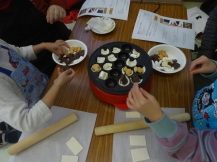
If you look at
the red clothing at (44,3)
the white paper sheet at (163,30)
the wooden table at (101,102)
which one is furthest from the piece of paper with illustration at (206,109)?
the red clothing at (44,3)

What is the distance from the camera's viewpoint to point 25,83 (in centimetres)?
87

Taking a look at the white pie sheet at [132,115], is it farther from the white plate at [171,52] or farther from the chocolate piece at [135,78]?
the white plate at [171,52]

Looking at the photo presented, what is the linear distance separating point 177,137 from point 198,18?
140 centimetres

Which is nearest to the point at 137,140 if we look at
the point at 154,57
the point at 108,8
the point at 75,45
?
the point at 154,57

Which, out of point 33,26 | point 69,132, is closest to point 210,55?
point 69,132

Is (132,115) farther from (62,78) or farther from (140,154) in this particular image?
(62,78)

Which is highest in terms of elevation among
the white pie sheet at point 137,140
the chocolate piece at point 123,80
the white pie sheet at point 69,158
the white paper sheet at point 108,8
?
the white paper sheet at point 108,8

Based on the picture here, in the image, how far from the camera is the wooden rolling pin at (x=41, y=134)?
2.12 ft

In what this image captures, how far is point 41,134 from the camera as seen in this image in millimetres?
676

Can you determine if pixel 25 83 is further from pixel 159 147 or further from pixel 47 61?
pixel 159 147

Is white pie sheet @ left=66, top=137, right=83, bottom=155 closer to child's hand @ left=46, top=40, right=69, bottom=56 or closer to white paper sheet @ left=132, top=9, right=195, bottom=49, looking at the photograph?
child's hand @ left=46, top=40, right=69, bottom=56

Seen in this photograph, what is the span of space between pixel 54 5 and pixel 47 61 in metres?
0.32

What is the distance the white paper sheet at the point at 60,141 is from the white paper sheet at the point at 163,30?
0.47m

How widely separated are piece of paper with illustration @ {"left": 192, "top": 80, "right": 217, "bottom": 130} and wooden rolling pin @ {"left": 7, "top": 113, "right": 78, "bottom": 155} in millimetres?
441
